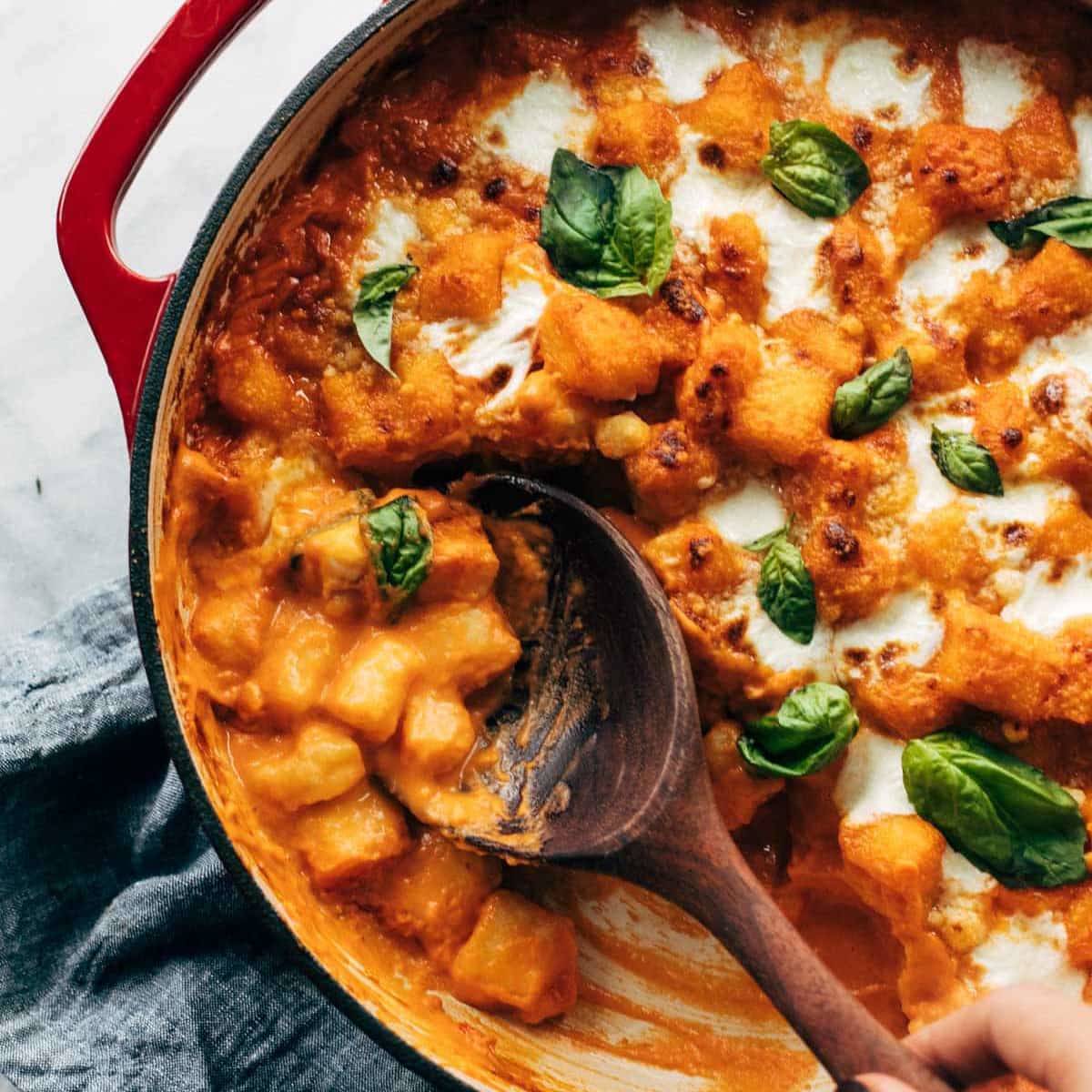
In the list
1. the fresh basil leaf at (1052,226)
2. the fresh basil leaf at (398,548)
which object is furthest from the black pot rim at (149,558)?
the fresh basil leaf at (1052,226)

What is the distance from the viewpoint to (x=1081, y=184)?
1950 mm

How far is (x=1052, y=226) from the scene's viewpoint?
6.27 feet

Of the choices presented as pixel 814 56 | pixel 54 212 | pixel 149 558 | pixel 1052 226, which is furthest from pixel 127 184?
pixel 1052 226

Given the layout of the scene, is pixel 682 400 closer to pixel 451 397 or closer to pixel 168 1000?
pixel 451 397

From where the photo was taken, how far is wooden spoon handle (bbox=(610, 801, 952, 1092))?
160 cm

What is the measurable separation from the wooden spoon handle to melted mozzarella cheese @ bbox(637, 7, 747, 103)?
1030mm

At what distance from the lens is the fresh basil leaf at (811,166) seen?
75.4 inches

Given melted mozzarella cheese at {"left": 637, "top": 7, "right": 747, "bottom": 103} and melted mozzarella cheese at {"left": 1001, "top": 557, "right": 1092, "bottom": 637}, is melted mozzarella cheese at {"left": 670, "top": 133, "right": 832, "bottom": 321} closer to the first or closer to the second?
melted mozzarella cheese at {"left": 637, "top": 7, "right": 747, "bottom": 103}

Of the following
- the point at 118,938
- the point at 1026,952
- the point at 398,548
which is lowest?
the point at 118,938

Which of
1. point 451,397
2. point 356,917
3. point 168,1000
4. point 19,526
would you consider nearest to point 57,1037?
point 168,1000

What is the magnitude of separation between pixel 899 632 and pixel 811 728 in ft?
0.61

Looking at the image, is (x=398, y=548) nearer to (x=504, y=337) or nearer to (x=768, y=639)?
(x=504, y=337)

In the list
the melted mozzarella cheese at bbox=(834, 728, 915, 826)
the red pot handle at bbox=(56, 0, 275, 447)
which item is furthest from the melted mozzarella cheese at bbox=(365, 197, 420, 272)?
the melted mozzarella cheese at bbox=(834, 728, 915, 826)

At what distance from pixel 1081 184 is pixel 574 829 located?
1156 millimetres
